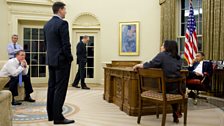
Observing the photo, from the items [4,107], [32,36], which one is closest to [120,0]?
[32,36]

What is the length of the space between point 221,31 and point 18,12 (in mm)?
6041

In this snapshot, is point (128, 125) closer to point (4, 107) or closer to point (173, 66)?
point (173, 66)

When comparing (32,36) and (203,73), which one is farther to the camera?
(32,36)

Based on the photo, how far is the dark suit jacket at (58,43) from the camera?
3.59 meters

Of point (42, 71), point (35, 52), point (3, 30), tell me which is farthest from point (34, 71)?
point (3, 30)

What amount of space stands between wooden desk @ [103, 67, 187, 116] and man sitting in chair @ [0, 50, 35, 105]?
68.4 inches

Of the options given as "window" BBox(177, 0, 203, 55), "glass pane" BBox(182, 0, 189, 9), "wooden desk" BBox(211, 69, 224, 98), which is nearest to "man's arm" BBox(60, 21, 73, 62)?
"wooden desk" BBox(211, 69, 224, 98)

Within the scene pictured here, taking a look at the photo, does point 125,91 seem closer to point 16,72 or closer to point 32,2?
point 16,72

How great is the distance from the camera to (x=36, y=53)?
9.35 metres

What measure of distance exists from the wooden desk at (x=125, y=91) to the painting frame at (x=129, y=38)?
3.42 metres

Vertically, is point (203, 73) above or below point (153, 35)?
below

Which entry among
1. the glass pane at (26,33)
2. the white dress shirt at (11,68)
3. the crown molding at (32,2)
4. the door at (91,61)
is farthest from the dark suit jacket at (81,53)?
the white dress shirt at (11,68)

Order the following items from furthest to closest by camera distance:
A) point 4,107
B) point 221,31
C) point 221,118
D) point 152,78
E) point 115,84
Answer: point 221,31 → point 115,84 → point 221,118 → point 152,78 → point 4,107

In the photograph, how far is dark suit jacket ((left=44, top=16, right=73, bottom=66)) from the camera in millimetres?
3586
